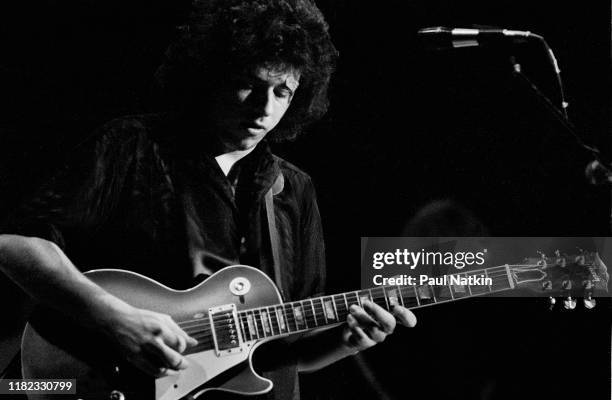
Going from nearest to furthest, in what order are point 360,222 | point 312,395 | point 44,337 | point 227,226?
point 44,337 → point 227,226 → point 312,395 → point 360,222

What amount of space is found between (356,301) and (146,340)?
64 cm

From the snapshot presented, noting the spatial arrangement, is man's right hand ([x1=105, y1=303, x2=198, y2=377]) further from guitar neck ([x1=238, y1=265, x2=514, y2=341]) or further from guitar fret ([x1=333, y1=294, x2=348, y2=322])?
guitar fret ([x1=333, y1=294, x2=348, y2=322])

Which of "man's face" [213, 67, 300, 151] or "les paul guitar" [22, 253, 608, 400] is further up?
"man's face" [213, 67, 300, 151]

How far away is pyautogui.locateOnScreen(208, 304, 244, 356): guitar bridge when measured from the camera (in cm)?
177

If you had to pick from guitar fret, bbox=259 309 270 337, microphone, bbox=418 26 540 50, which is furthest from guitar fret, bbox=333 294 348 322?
microphone, bbox=418 26 540 50

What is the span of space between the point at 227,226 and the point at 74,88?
0.67m

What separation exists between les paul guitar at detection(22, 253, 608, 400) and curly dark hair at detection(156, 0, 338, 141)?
593 millimetres

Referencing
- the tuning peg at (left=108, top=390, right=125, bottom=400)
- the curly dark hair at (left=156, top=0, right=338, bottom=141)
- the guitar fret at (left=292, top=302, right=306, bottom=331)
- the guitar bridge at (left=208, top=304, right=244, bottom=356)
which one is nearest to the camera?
the tuning peg at (left=108, top=390, right=125, bottom=400)

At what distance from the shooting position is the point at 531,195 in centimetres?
231

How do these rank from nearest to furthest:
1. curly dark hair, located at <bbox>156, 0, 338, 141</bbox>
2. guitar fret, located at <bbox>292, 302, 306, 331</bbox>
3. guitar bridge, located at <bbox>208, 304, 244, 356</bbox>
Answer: guitar bridge, located at <bbox>208, 304, 244, 356</bbox>
guitar fret, located at <bbox>292, 302, 306, 331</bbox>
curly dark hair, located at <bbox>156, 0, 338, 141</bbox>

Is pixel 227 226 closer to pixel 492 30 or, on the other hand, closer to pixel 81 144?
pixel 81 144

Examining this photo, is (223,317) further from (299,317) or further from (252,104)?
(252,104)

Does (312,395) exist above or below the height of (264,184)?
below

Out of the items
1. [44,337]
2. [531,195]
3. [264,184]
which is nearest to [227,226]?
[264,184]
